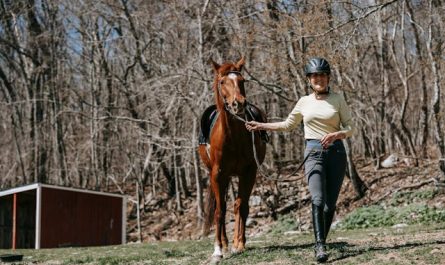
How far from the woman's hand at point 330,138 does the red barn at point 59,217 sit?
14513mm

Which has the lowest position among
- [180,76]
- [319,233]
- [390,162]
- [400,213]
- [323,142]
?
[319,233]

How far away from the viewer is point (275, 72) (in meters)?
17.4

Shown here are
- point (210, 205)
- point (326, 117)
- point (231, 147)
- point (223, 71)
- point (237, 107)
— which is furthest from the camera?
point (210, 205)

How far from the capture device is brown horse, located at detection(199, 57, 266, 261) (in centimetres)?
727

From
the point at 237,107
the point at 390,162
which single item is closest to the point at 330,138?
the point at 237,107

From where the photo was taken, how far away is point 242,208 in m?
8.21

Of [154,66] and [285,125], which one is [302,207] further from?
[285,125]

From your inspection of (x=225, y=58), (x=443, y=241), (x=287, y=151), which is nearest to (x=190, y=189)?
(x=287, y=151)

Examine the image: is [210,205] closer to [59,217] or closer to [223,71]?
[223,71]

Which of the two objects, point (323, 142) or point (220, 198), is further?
point (220, 198)

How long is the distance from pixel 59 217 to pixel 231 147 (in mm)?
13884

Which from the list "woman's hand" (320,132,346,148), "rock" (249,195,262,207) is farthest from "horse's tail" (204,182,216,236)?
"rock" (249,195,262,207)

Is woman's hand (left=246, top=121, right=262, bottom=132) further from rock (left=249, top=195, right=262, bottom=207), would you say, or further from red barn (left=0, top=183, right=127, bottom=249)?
rock (left=249, top=195, right=262, bottom=207)

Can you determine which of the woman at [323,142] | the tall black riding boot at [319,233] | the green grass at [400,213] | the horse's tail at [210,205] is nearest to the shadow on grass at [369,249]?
the tall black riding boot at [319,233]
